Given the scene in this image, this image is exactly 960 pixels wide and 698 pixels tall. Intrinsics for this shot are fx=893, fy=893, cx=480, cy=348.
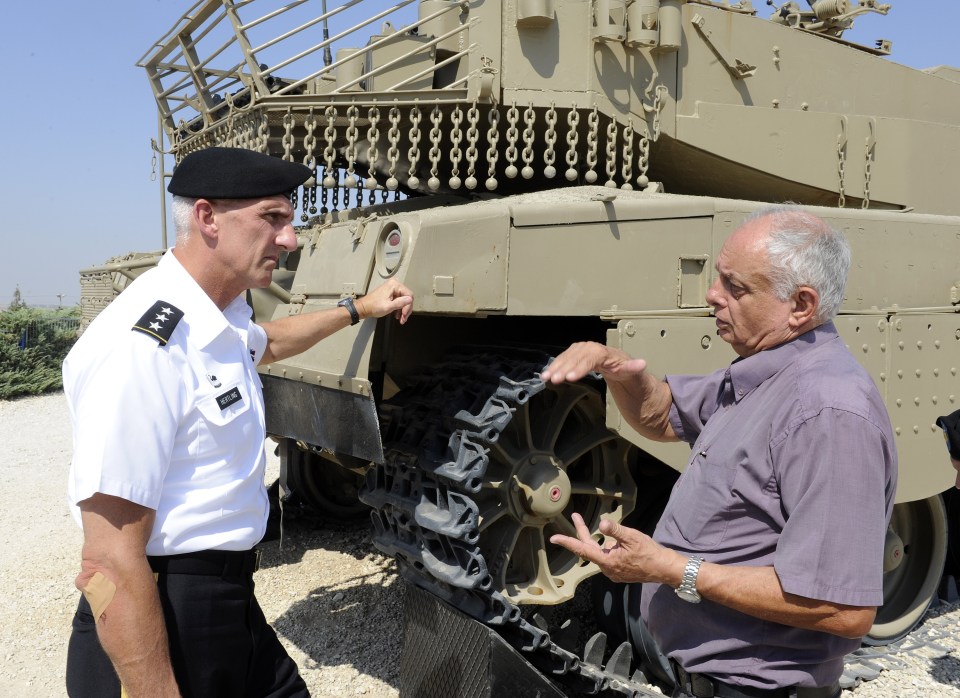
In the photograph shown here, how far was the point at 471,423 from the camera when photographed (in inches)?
131

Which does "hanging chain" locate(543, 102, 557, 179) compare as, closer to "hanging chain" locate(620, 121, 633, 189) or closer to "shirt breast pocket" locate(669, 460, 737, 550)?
"hanging chain" locate(620, 121, 633, 189)

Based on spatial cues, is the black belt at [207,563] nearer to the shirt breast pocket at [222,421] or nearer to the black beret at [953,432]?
the shirt breast pocket at [222,421]

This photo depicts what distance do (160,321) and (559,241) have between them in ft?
6.11

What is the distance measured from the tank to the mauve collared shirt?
121 cm

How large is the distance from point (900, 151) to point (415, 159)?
9.43 ft

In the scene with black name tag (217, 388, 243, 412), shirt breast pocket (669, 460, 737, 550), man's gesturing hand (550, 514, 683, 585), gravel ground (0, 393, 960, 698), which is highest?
black name tag (217, 388, 243, 412)

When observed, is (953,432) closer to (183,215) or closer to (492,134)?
(492,134)

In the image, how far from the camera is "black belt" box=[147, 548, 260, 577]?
197 cm

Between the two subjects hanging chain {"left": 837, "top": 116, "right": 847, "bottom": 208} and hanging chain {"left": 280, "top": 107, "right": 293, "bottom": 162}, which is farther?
hanging chain {"left": 837, "top": 116, "right": 847, "bottom": 208}

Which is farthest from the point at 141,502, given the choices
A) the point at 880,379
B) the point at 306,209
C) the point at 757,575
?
the point at 306,209

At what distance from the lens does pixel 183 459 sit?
1945mm

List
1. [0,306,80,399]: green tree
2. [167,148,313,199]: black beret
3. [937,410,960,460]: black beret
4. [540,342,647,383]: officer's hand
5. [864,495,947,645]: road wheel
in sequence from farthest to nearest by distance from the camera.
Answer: [0,306,80,399]: green tree < [864,495,947,645]: road wheel < [937,410,960,460]: black beret < [540,342,647,383]: officer's hand < [167,148,313,199]: black beret

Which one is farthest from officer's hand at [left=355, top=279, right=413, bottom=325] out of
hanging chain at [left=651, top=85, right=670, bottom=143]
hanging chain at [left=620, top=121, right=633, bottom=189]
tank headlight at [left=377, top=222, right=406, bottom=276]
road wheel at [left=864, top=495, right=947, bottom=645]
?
road wheel at [left=864, top=495, right=947, bottom=645]

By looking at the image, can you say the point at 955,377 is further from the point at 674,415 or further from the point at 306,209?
the point at 306,209
